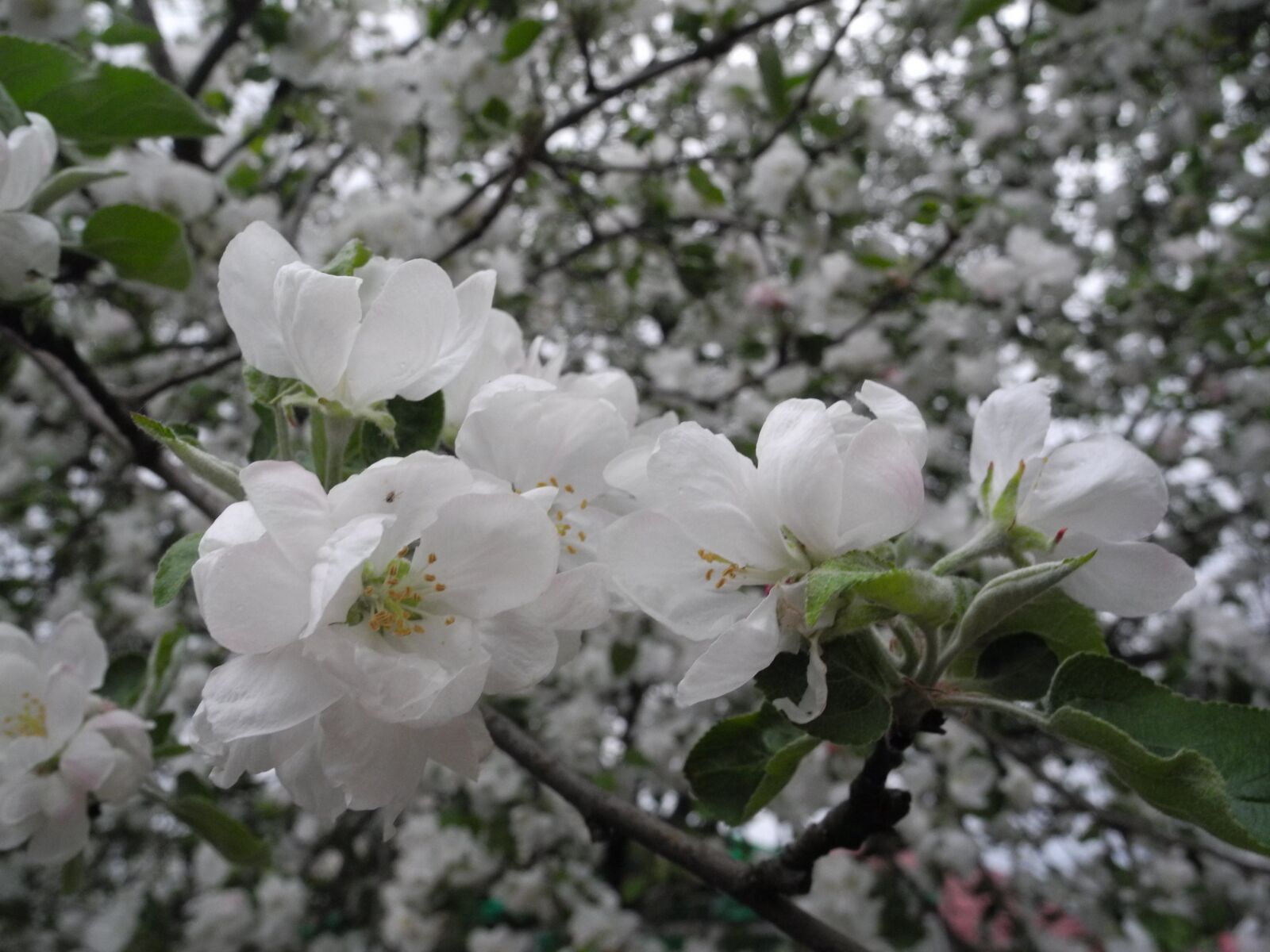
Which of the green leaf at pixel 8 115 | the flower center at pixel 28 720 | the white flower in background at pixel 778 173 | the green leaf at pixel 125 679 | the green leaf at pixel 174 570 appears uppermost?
the green leaf at pixel 8 115

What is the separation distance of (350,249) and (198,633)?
3080 millimetres

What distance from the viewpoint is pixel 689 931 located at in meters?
3.36

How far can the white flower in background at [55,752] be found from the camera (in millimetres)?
921

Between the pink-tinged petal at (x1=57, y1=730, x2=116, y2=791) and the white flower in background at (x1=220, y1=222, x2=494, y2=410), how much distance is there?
1.67ft

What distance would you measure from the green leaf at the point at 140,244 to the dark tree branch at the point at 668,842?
0.70 m

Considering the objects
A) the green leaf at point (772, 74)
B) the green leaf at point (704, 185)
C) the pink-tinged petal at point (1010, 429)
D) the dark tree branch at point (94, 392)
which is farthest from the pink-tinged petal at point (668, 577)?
the green leaf at point (704, 185)

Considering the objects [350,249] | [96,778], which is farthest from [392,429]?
[96,778]

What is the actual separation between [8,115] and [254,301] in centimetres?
48

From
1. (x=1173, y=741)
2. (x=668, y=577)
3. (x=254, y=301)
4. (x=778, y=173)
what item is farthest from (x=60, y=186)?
(x=778, y=173)

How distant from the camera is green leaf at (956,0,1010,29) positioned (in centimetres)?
202

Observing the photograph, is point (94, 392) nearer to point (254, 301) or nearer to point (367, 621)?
point (254, 301)

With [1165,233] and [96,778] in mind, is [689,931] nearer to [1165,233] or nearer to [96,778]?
[96,778]

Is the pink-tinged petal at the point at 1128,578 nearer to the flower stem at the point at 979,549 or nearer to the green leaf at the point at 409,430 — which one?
the flower stem at the point at 979,549

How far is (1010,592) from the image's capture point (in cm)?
59
